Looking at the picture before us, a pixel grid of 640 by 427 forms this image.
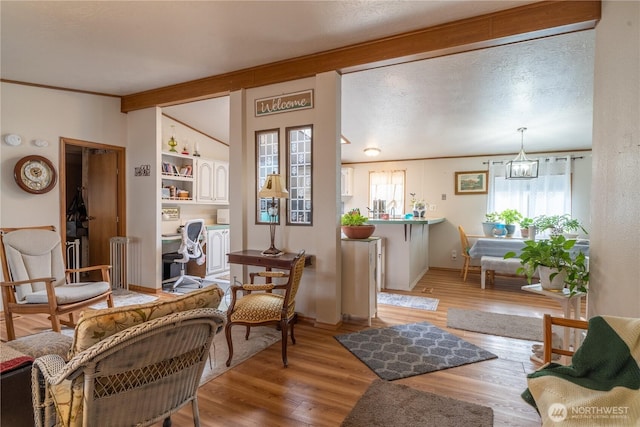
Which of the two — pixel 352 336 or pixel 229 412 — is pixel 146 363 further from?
pixel 352 336

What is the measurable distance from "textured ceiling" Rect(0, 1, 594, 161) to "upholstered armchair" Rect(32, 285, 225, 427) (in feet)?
7.64

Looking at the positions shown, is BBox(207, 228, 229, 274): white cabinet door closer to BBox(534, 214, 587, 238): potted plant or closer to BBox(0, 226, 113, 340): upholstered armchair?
BBox(0, 226, 113, 340): upholstered armchair

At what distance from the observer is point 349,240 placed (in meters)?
3.32

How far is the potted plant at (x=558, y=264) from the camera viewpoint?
2264 mm

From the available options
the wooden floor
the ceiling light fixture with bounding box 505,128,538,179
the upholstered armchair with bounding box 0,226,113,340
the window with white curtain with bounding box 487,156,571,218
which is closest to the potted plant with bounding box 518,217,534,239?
the window with white curtain with bounding box 487,156,571,218

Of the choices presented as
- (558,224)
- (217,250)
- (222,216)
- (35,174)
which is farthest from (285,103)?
(558,224)

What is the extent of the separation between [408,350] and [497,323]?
1.33m

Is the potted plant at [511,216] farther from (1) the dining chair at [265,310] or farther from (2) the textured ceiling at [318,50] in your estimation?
(1) the dining chair at [265,310]

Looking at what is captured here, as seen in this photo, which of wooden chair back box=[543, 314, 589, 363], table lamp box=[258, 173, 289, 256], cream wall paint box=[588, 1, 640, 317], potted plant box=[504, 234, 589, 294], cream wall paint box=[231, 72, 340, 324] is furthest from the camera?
cream wall paint box=[231, 72, 340, 324]

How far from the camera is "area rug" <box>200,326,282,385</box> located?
2.34 m

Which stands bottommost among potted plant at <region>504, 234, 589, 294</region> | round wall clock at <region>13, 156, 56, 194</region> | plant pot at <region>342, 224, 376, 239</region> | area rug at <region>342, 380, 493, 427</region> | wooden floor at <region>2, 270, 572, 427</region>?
wooden floor at <region>2, 270, 572, 427</region>

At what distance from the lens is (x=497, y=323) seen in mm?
3312

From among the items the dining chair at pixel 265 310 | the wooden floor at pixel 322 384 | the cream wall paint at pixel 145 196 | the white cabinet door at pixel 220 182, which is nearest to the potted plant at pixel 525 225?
the wooden floor at pixel 322 384

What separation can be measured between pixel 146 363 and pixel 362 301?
2343 millimetres
